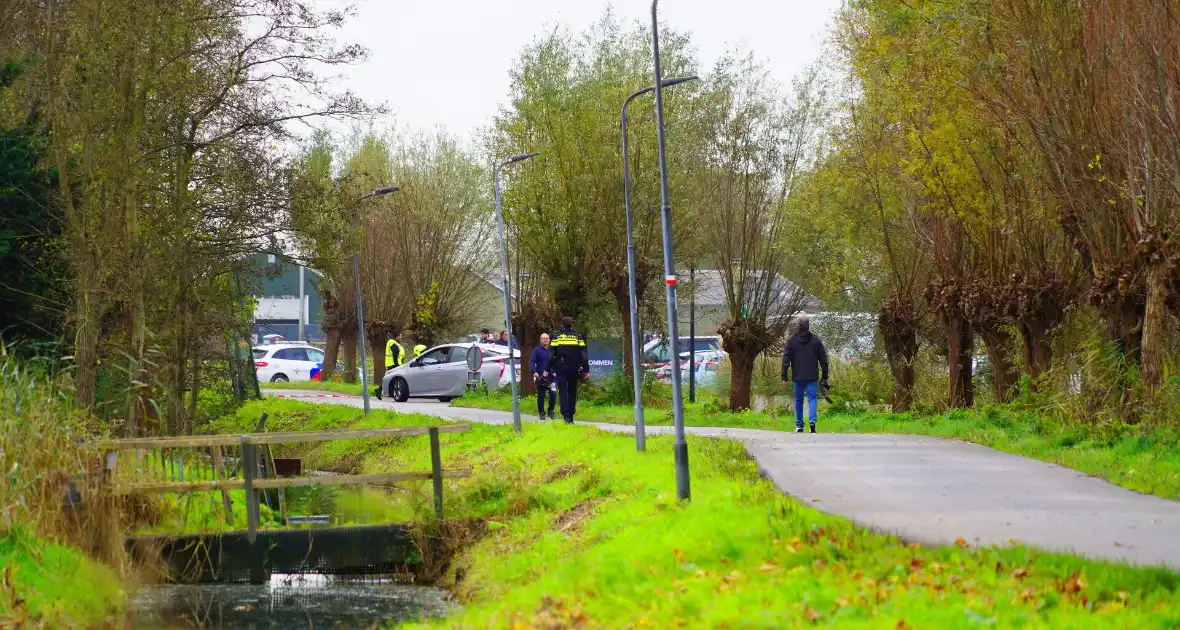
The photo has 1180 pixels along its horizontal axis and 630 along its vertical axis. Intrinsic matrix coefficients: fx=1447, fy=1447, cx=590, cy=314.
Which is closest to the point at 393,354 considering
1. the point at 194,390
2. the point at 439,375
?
the point at 439,375

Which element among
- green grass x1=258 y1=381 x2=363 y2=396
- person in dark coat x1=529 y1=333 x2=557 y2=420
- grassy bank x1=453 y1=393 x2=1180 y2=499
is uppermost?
person in dark coat x1=529 y1=333 x2=557 y2=420

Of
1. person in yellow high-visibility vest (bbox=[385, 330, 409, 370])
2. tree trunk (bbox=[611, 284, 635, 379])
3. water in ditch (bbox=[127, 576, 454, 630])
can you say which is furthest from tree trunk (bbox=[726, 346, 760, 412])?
water in ditch (bbox=[127, 576, 454, 630])

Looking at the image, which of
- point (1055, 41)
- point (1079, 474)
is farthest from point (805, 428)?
point (1079, 474)

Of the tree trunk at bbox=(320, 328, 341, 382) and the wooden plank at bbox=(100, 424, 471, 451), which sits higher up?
the tree trunk at bbox=(320, 328, 341, 382)

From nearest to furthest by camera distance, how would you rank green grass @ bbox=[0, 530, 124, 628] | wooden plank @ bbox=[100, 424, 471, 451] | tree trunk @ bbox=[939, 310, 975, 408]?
1. green grass @ bbox=[0, 530, 124, 628]
2. wooden plank @ bbox=[100, 424, 471, 451]
3. tree trunk @ bbox=[939, 310, 975, 408]

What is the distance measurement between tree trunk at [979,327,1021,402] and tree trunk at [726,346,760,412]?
6.98 m

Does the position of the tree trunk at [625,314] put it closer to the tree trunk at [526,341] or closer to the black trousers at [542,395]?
the tree trunk at [526,341]

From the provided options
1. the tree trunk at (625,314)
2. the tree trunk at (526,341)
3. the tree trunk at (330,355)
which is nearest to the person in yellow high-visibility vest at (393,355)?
the tree trunk at (526,341)

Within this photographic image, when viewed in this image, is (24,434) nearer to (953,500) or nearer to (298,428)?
(953,500)

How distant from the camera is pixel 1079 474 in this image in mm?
16094

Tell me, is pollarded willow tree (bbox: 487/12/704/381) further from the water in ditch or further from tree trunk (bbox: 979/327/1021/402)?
the water in ditch

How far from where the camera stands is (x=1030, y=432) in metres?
22.1

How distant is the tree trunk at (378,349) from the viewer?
52.1 m

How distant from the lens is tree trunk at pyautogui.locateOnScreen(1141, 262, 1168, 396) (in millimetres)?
19578
